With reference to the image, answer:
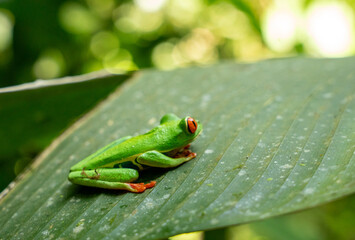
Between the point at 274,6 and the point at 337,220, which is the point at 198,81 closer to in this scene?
the point at 337,220

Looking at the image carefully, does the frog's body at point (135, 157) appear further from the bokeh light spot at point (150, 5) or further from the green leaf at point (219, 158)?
the bokeh light spot at point (150, 5)

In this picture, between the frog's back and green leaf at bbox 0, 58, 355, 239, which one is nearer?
green leaf at bbox 0, 58, 355, 239

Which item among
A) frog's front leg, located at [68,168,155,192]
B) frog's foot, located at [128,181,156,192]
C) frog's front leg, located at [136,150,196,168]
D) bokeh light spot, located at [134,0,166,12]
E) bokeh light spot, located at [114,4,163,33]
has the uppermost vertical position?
bokeh light spot, located at [134,0,166,12]

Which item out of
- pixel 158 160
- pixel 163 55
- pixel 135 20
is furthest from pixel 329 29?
pixel 158 160

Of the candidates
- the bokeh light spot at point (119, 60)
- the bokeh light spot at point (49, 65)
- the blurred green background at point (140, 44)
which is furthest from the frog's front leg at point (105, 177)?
the bokeh light spot at point (119, 60)

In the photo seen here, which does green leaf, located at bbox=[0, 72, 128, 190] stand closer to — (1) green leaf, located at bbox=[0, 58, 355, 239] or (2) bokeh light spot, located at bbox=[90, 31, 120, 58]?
(1) green leaf, located at bbox=[0, 58, 355, 239]

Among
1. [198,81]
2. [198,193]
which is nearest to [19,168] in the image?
[198,81]

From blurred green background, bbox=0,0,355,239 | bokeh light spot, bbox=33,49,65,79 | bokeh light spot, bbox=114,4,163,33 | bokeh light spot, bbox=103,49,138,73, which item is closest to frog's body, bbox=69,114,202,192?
blurred green background, bbox=0,0,355,239
